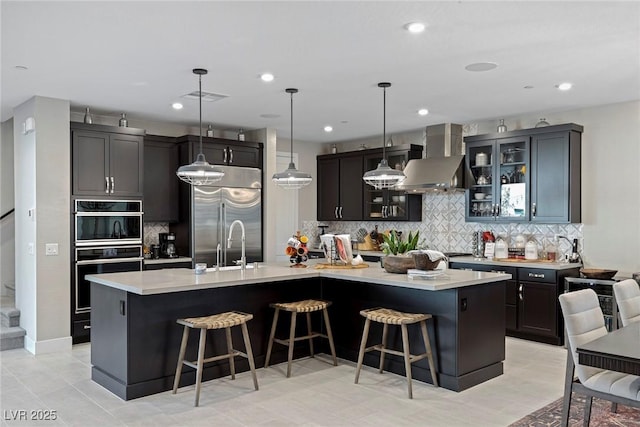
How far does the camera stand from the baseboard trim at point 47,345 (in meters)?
5.47

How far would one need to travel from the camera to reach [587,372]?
3.07 metres

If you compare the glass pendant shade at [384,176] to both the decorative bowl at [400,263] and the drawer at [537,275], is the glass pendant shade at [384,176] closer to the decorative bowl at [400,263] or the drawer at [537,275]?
the decorative bowl at [400,263]

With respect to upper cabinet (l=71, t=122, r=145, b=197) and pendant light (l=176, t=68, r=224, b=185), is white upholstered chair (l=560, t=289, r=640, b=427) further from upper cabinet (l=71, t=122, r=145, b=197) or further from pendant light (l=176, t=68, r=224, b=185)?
upper cabinet (l=71, t=122, r=145, b=197)

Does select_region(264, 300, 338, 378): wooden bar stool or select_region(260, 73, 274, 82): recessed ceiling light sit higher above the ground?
select_region(260, 73, 274, 82): recessed ceiling light

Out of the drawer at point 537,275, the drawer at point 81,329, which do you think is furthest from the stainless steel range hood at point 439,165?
the drawer at point 81,329

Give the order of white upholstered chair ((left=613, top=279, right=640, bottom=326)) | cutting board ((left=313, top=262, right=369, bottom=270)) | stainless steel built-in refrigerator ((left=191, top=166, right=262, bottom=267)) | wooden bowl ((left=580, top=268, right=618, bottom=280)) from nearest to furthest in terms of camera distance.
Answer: white upholstered chair ((left=613, top=279, right=640, bottom=326)) → cutting board ((left=313, top=262, right=369, bottom=270)) → wooden bowl ((left=580, top=268, right=618, bottom=280)) → stainless steel built-in refrigerator ((left=191, top=166, right=262, bottom=267))

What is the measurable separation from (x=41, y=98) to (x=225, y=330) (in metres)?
3.15

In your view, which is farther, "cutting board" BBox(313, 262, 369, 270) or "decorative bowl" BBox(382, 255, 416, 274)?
"cutting board" BBox(313, 262, 369, 270)

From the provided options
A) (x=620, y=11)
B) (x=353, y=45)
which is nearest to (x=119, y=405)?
(x=353, y=45)

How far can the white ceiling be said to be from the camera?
327 centimetres

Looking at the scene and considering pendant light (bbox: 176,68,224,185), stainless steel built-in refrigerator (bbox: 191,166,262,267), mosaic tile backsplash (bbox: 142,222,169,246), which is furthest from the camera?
mosaic tile backsplash (bbox: 142,222,169,246)

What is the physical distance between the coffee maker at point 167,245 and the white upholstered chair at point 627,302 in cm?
513

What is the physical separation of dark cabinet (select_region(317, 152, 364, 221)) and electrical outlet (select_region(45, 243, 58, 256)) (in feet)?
14.4

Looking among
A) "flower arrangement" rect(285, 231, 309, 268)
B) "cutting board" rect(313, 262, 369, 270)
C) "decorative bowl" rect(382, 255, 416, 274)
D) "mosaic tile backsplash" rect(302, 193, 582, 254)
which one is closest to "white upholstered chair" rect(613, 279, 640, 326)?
"decorative bowl" rect(382, 255, 416, 274)
